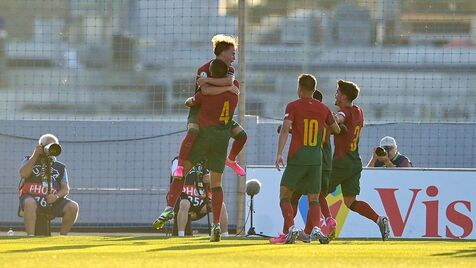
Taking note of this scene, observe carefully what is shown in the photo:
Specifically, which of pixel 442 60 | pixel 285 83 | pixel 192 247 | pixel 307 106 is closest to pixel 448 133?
pixel 442 60

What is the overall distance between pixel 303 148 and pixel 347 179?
152 centimetres

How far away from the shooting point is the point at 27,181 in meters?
17.0

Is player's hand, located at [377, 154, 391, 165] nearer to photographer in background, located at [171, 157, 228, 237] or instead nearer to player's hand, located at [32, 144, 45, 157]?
photographer in background, located at [171, 157, 228, 237]

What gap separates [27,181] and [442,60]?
639cm

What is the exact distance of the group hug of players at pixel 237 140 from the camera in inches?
506

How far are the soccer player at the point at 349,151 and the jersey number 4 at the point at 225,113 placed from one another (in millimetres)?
1527

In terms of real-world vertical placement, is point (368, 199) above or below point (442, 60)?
below

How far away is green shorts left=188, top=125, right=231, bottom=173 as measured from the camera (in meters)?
12.9

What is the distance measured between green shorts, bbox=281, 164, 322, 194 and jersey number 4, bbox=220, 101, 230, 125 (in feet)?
2.57

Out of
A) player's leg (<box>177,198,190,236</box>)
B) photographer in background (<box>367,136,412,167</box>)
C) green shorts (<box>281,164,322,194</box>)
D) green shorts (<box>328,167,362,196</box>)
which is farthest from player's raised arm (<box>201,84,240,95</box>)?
photographer in background (<box>367,136,412,167</box>)

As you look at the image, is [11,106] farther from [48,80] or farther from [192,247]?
[192,247]

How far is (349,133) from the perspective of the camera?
1436 centimetres

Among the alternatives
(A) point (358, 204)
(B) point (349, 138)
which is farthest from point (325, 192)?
(A) point (358, 204)

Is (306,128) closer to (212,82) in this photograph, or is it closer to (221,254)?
(212,82)
